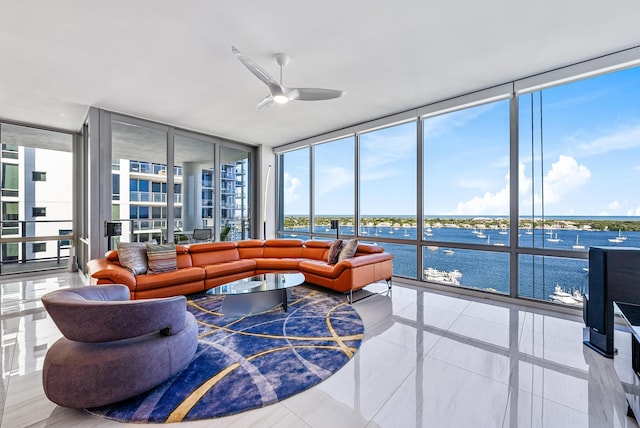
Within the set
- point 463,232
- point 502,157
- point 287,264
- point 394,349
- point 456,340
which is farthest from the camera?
point 287,264

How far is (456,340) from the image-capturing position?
2750 millimetres

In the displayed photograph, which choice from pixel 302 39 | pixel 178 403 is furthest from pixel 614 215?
pixel 178 403

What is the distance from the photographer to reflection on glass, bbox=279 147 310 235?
703 cm

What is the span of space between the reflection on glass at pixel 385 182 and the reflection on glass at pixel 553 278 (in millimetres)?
1963

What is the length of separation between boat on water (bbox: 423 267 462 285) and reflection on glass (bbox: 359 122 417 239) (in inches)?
33.1

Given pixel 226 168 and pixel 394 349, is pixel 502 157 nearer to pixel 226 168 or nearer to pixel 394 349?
pixel 394 349

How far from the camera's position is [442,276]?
4707 millimetres

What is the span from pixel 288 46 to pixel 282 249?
3.77 meters

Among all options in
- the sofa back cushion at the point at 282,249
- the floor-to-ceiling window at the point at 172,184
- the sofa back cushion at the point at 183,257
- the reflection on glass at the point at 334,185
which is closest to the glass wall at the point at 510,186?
the reflection on glass at the point at 334,185

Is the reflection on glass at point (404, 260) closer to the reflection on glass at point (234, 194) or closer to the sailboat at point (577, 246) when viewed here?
the sailboat at point (577, 246)

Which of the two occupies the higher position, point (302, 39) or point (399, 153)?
point (302, 39)

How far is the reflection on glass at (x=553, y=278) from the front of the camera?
3.56 metres

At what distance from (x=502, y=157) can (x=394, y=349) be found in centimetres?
347

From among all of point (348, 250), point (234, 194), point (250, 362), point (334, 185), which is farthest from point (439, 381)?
point (234, 194)
